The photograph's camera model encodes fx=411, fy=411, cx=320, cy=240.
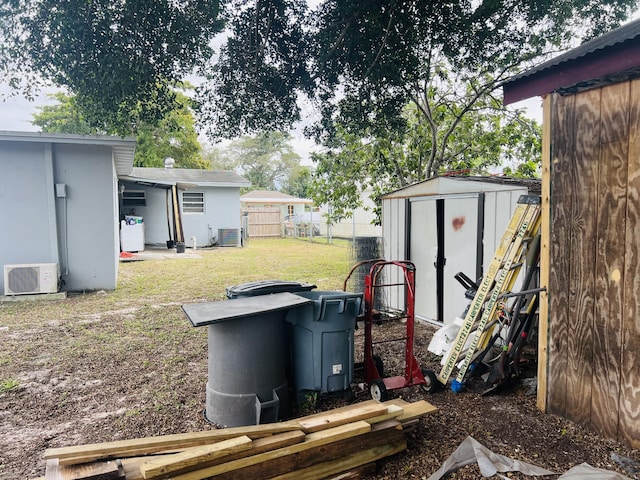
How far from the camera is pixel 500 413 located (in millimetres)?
3020

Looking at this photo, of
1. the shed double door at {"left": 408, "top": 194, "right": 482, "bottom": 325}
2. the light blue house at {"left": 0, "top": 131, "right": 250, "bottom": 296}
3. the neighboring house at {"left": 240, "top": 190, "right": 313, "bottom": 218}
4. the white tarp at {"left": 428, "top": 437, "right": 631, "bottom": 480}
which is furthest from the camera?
the neighboring house at {"left": 240, "top": 190, "right": 313, "bottom": 218}

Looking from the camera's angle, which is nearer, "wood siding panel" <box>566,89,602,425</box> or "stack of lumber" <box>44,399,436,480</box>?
"stack of lumber" <box>44,399,436,480</box>

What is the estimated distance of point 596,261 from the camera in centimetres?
260

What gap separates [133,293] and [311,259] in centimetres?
572

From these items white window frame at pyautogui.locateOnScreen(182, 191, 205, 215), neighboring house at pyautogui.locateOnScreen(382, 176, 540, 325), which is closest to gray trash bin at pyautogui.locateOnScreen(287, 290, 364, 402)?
neighboring house at pyautogui.locateOnScreen(382, 176, 540, 325)

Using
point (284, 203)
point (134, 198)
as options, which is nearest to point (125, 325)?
point (134, 198)

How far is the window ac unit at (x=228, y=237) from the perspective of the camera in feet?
54.6

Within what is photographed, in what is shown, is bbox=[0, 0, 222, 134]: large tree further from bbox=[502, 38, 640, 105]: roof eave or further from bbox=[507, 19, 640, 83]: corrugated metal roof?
bbox=[507, 19, 640, 83]: corrugated metal roof

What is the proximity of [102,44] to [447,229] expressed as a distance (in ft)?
16.2

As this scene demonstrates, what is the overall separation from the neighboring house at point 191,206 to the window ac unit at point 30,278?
7.86 metres

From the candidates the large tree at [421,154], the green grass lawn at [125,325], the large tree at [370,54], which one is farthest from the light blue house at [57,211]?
the large tree at [421,154]

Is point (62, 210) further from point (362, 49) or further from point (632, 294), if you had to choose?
point (632, 294)

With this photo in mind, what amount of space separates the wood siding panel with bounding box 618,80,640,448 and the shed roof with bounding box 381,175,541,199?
1804 mm

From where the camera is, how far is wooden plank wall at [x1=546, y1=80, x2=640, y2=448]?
2426 mm
